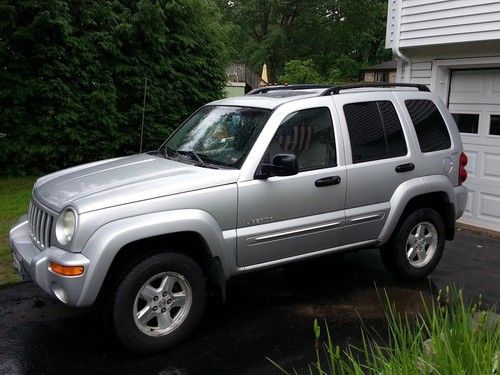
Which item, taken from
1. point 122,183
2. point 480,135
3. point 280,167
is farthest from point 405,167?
point 480,135

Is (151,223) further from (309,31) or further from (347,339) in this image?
(309,31)

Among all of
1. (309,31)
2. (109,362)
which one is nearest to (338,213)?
(109,362)

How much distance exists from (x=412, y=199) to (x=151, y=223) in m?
2.78

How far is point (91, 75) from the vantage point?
34.7 ft

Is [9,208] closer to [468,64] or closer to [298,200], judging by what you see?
[298,200]

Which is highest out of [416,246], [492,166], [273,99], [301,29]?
[301,29]

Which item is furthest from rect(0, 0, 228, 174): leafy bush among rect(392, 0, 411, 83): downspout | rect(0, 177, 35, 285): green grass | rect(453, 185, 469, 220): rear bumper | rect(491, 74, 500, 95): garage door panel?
rect(453, 185, 469, 220): rear bumper

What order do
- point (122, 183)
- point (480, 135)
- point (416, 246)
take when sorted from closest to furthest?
point (122, 183)
point (416, 246)
point (480, 135)

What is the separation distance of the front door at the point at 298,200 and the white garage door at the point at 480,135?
4.47 metres

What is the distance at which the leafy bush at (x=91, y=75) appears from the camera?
32.6 ft

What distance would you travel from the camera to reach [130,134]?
1130 centimetres

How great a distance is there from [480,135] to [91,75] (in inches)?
280

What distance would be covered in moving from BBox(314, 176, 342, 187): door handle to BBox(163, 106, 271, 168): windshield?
0.66 m

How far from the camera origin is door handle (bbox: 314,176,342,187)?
458 cm
